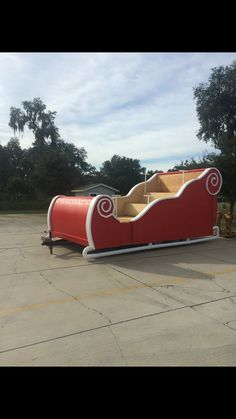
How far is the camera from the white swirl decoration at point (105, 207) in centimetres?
765

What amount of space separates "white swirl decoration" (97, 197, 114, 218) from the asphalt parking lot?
103 cm

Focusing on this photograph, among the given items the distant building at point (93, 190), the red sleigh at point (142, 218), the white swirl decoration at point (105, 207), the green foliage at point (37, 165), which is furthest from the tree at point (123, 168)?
the white swirl decoration at point (105, 207)

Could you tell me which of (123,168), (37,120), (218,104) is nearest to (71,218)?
(218,104)

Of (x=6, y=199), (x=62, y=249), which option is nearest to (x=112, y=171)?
(x=6, y=199)

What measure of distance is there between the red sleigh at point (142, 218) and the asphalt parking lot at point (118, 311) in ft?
2.01

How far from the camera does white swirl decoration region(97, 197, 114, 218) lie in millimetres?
7652

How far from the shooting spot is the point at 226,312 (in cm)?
432

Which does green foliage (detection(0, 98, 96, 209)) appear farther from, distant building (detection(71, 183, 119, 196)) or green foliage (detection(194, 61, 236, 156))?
green foliage (detection(194, 61, 236, 156))

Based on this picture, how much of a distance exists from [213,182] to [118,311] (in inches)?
255

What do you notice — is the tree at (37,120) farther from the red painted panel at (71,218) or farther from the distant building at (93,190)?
the red painted panel at (71,218)

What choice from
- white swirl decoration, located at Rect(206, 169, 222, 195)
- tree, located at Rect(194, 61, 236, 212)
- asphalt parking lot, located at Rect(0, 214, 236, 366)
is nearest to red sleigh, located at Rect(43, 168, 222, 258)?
white swirl decoration, located at Rect(206, 169, 222, 195)

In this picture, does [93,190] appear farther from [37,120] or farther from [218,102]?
[37,120]

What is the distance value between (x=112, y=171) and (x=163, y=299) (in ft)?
196
